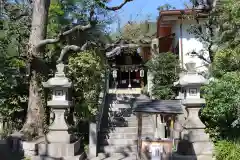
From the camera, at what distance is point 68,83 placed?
404 inches

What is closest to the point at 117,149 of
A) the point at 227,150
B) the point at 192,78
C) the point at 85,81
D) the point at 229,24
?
the point at 85,81

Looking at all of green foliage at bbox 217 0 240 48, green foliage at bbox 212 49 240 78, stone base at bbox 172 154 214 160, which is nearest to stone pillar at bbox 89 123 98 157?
stone base at bbox 172 154 214 160

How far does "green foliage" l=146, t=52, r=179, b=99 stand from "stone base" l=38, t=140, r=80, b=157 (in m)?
6.89

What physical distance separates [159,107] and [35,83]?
15.3 feet

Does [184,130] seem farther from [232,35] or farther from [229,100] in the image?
[232,35]

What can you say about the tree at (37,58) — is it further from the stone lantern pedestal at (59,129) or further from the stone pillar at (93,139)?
the stone pillar at (93,139)

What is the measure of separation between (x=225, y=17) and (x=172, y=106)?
15.6 ft

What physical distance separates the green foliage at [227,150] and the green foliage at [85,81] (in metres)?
4.44

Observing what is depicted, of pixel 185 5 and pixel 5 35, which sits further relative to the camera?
pixel 185 5

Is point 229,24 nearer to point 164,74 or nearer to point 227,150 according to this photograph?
point 164,74

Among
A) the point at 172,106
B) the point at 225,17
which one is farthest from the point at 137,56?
the point at 172,106

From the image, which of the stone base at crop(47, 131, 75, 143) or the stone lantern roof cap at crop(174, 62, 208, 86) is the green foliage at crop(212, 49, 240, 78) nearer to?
the stone lantern roof cap at crop(174, 62, 208, 86)

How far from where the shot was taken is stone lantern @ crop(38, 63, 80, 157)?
994 cm

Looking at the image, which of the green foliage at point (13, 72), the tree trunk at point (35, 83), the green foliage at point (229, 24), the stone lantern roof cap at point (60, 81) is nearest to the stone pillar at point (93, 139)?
the tree trunk at point (35, 83)
